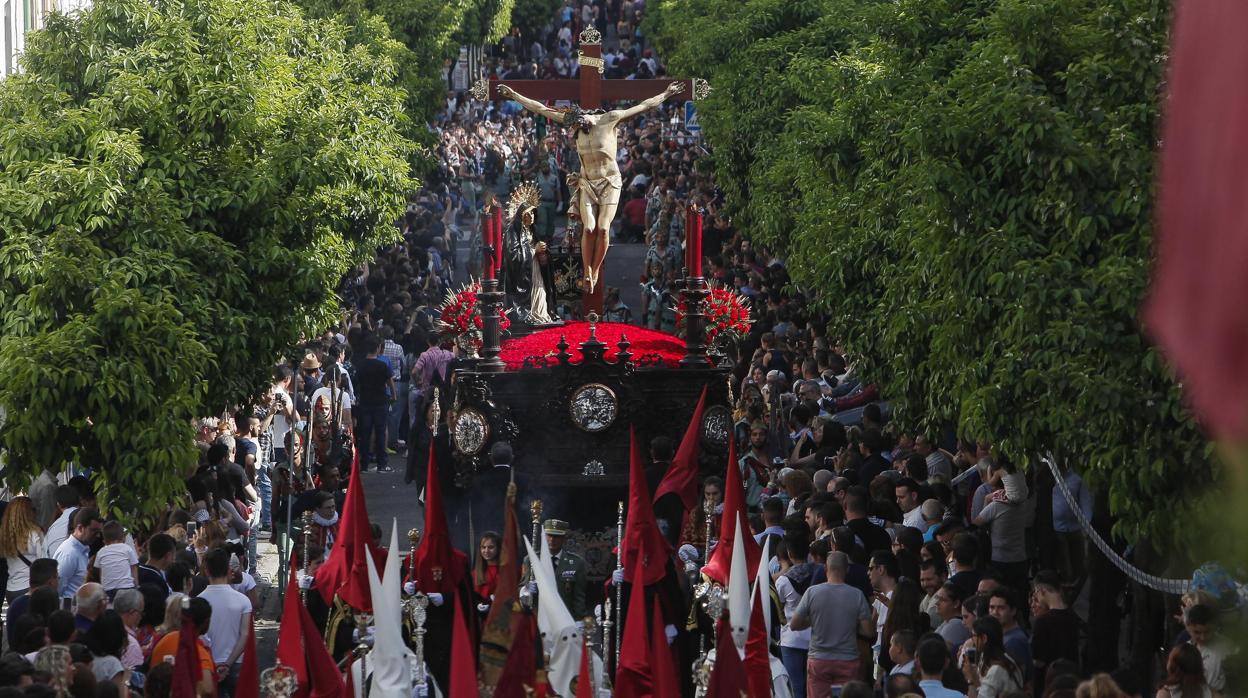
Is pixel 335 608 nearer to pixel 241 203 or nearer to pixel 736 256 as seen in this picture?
pixel 241 203

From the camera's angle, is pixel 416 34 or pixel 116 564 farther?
pixel 416 34

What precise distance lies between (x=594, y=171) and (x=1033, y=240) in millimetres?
10938

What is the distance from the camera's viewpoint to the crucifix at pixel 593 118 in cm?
2109

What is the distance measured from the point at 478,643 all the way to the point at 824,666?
213 cm

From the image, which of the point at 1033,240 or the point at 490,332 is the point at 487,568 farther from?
the point at 490,332

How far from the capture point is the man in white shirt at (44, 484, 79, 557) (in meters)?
12.5

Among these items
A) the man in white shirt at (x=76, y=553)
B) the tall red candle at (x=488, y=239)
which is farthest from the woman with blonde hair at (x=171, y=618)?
the tall red candle at (x=488, y=239)

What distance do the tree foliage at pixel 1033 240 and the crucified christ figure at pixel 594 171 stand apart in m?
6.06

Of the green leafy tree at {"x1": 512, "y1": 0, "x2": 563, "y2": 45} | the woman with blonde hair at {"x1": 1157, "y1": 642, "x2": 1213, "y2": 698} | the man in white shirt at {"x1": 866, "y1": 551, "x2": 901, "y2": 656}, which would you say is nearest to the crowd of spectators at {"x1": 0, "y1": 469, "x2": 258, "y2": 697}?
the man in white shirt at {"x1": 866, "y1": 551, "x2": 901, "y2": 656}

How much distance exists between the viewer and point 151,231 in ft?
47.1

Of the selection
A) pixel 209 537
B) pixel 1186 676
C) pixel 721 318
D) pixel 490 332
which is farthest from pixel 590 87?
pixel 1186 676

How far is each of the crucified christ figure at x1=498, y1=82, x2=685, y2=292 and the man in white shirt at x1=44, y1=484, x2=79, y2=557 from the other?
9.36 metres

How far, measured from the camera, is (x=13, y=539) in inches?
485

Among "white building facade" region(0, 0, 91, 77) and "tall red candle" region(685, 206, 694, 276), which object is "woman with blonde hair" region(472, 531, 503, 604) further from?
"white building facade" region(0, 0, 91, 77)
